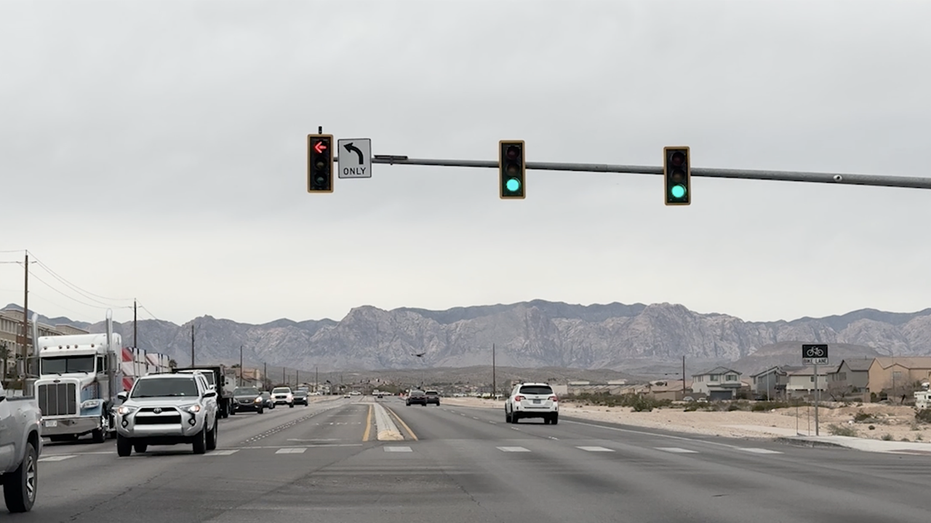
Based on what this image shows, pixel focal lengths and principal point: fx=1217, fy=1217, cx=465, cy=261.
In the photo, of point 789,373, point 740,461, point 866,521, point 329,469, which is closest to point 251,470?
point 329,469

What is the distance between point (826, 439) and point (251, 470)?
19.7 metres

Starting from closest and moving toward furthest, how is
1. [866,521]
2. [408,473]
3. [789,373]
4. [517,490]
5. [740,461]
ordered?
[866,521], [517,490], [408,473], [740,461], [789,373]

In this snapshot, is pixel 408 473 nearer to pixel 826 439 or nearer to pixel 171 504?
pixel 171 504

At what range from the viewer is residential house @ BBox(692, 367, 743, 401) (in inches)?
6506

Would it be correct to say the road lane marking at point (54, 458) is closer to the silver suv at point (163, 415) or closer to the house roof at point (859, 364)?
the silver suv at point (163, 415)

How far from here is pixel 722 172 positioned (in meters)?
25.2

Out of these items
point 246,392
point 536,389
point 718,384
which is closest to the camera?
point 536,389

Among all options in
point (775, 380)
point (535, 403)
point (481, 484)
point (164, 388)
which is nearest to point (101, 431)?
point (164, 388)

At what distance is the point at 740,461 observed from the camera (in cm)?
2658

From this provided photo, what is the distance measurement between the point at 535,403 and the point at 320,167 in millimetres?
28376

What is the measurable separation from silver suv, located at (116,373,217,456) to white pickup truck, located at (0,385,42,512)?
1208 centimetres

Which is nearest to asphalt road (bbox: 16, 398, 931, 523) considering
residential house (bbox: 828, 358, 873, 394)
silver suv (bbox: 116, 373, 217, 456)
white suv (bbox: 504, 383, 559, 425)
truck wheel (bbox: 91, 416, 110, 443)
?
silver suv (bbox: 116, 373, 217, 456)

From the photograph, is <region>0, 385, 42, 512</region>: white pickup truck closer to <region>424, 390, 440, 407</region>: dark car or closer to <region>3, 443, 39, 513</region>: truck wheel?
<region>3, 443, 39, 513</region>: truck wheel

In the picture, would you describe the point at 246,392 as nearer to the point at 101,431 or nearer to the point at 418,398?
the point at 418,398
